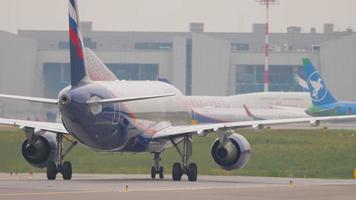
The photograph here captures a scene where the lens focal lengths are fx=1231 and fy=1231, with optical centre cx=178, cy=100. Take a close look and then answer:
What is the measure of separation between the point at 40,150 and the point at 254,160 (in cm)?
1779

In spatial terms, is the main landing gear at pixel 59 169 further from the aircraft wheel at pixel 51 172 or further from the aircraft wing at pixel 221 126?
the aircraft wing at pixel 221 126

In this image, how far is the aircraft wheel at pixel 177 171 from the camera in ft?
167

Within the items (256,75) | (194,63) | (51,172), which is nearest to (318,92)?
(194,63)

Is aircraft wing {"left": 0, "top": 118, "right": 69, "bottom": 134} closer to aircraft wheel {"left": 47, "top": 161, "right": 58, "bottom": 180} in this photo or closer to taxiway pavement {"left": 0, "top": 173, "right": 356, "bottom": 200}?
aircraft wheel {"left": 47, "top": 161, "right": 58, "bottom": 180}

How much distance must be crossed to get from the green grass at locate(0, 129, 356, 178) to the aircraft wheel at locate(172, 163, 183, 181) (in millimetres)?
8672

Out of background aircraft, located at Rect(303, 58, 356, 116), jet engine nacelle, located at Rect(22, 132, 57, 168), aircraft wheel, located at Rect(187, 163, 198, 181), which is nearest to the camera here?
aircraft wheel, located at Rect(187, 163, 198, 181)

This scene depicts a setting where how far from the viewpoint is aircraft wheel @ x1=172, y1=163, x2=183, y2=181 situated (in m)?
50.9

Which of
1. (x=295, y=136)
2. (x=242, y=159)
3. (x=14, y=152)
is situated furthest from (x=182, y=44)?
(x=242, y=159)

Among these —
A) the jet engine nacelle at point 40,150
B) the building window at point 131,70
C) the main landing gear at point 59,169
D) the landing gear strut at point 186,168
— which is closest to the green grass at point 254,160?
the jet engine nacelle at point 40,150

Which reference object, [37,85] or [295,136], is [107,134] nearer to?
[295,136]

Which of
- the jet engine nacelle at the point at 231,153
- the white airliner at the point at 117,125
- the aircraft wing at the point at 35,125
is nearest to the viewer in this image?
the white airliner at the point at 117,125

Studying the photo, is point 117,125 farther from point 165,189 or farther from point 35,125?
point 165,189

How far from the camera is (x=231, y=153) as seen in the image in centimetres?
5153

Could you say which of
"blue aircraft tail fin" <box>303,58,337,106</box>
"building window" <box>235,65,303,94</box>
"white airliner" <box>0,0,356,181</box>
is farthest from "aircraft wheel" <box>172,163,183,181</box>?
"building window" <box>235,65,303,94</box>
